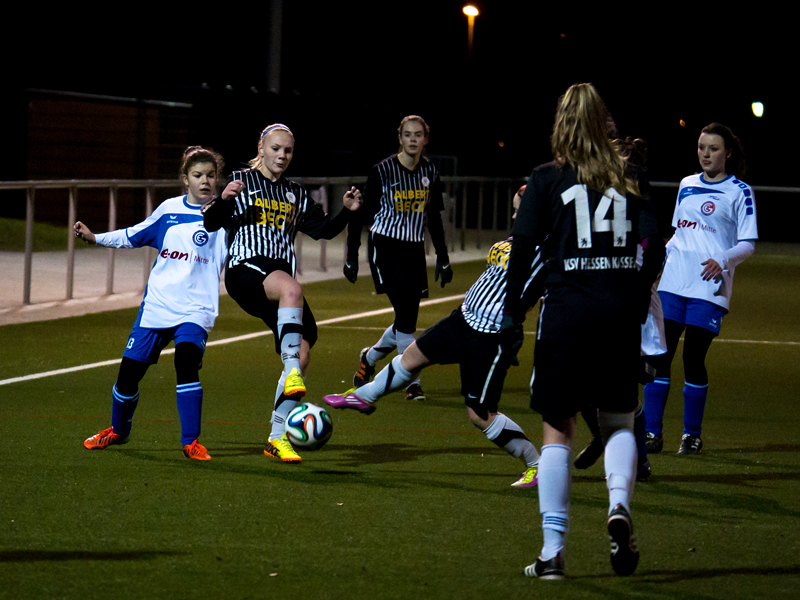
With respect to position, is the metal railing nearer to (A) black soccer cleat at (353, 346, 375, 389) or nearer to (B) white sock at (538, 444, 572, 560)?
(A) black soccer cleat at (353, 346, 375, 389)

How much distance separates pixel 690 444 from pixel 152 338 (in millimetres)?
3209

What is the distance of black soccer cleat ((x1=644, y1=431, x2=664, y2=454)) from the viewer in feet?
24.6

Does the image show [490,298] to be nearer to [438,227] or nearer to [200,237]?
[200,237]

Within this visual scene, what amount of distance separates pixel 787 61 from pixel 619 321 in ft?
92.9

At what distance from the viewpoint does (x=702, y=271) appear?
24.4 feet

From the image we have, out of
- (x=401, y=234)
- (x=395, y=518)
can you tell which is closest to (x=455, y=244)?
(x=401, y=234)

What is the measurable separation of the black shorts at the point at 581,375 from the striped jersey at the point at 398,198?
4.73 m

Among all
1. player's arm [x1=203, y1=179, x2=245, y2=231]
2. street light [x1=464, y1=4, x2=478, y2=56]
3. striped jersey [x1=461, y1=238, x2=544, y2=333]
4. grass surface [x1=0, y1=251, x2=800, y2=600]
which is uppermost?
street light [x1=464, y1=4, x2=478, y2=56]

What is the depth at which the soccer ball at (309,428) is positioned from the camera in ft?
21.9

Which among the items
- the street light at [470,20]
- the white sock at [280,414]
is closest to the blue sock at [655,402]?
the white sock at [280,414]

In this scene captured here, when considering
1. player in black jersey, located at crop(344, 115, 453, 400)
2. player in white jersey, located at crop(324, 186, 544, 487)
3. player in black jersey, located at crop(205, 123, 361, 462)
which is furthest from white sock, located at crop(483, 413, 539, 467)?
player in black jersey, located at crop(344, 115, 453, 400)

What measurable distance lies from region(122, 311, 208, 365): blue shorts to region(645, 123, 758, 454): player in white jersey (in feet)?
8.69

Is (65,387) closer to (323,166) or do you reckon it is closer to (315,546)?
(315,546)

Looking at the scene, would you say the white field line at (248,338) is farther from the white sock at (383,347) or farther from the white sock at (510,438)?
the white sock at (510,438)
